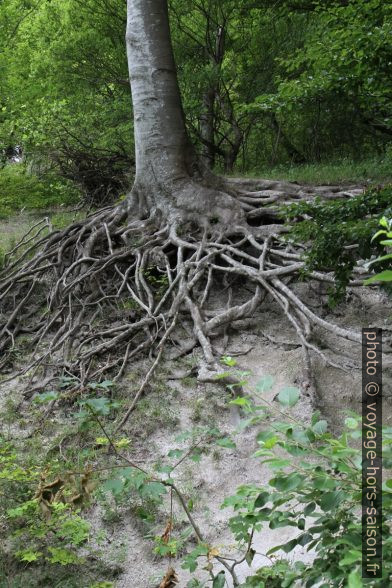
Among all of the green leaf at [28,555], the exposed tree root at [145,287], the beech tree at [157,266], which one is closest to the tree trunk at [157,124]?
the beech tree at [157,266]

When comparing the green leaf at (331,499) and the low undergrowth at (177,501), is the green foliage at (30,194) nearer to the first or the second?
the low undergrowth at (177,501)

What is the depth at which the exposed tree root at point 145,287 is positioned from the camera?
256 inches

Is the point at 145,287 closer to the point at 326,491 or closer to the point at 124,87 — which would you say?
the point at 326,491

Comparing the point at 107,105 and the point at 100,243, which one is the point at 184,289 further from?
the point at 107,105

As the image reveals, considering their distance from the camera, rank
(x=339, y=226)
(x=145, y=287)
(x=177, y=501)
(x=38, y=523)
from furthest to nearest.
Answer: (x=145, y=287) < (x=177, y=501) < (x=38, y=523) < (x=339, y=226)

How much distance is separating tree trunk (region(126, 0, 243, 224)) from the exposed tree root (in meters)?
0.36

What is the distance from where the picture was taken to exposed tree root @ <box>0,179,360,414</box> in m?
6.49

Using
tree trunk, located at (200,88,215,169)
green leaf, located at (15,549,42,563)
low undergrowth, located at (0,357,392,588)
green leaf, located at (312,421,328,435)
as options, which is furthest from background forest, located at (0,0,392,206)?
green leaf, located at (312,421,328,435)

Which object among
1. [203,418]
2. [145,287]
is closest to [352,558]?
[203,418]

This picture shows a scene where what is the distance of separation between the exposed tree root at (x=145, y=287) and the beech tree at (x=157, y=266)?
17 millimetres

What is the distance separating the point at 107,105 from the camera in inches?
481

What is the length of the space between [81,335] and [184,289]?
1343mm

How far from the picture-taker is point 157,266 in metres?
7.64

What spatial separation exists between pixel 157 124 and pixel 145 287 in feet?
8.73
